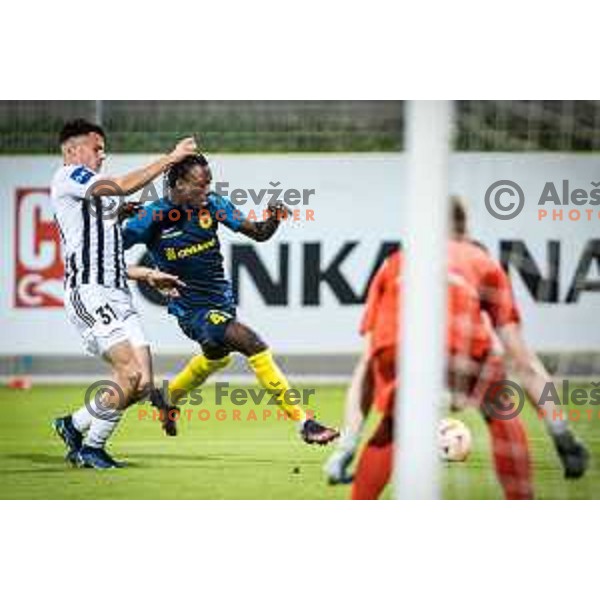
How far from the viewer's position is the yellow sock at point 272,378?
16.3 ft

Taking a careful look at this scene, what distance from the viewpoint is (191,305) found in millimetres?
4992

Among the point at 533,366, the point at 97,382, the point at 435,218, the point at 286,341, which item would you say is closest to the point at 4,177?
the point at 97,382

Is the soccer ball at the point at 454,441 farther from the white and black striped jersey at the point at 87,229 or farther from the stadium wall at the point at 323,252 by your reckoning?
the white and black striped jersey at the point at 87,229

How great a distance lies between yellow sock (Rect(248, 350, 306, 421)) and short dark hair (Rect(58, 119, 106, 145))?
1.00 meters

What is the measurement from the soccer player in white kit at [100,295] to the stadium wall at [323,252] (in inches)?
2.0

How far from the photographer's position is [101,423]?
500 cm

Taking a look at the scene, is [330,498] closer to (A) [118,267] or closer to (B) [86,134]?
(A) [118,267]

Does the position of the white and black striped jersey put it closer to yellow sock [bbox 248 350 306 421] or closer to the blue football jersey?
the blue football jersey

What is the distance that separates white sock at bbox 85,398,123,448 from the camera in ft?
16.4

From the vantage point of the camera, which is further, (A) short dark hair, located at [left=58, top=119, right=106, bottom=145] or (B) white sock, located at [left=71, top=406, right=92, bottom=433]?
(B) white sock, located at [left=71, top=406, right=92, bottom=433]

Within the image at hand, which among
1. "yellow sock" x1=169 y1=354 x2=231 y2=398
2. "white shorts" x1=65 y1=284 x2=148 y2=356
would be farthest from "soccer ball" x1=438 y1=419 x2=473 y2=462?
"white shorts" x1=65 y1=284 x2=148 y2=356

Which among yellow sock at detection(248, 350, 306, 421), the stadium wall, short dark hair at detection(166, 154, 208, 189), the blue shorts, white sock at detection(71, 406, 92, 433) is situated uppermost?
short dark hair at detection(166, 154, 208, 189)

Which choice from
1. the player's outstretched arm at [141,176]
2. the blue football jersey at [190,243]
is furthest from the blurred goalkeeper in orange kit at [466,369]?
the player's outstretched arm at [141,176]
